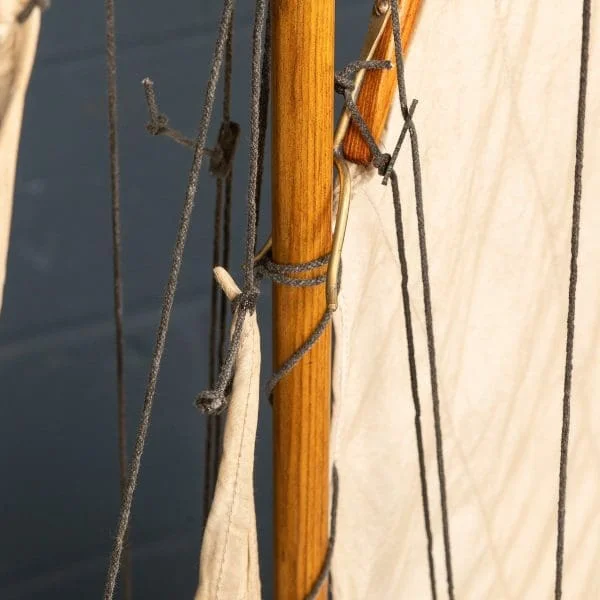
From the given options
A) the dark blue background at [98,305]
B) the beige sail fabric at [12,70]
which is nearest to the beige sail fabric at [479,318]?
the beige sail fabric at [12,70]

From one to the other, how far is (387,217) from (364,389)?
0.11 meters

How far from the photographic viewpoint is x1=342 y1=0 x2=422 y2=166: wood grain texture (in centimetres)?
51

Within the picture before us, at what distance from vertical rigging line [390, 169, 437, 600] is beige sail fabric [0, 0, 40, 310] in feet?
0.59

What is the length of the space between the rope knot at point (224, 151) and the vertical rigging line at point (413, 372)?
4.4 inches

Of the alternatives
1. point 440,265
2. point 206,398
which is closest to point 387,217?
point 440,265

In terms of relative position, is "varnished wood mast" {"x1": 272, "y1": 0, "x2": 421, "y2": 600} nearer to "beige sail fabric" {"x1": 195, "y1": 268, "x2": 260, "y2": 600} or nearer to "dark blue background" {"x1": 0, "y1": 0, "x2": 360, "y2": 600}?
"beige sail fabric" {"x1": 195, "y1": 268, "x2": 260, "y2": 600}

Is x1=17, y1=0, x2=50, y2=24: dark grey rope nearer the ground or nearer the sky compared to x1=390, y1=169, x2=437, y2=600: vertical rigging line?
nearer the sky

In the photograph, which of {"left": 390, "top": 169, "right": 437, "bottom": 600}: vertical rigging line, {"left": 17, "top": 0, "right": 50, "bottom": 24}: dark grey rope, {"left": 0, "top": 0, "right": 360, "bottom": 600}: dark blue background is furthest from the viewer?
{"left": 0, "top": 0, "right": 360, "bottom": 600}: dark blue background

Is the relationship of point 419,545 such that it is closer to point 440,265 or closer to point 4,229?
point 440,265

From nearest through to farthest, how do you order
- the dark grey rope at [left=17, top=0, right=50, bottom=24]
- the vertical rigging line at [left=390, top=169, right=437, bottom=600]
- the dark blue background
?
the dark grey rope at [left=17, top=0, right=50, bottom=24], the vertical rigging line at [left=390, top=169, right=437, bottom=600], the dark blue background

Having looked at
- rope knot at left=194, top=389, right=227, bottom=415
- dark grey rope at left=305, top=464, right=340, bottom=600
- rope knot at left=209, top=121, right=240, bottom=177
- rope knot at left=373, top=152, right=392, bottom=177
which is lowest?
dark grey rope at left=305, top=464, right=340, bottom=600

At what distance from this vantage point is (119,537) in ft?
1.63

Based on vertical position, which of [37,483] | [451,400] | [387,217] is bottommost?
[37,483]

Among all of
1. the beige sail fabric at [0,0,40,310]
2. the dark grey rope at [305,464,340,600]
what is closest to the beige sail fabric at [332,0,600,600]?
the dark grey rope at [305,464,340,600]
